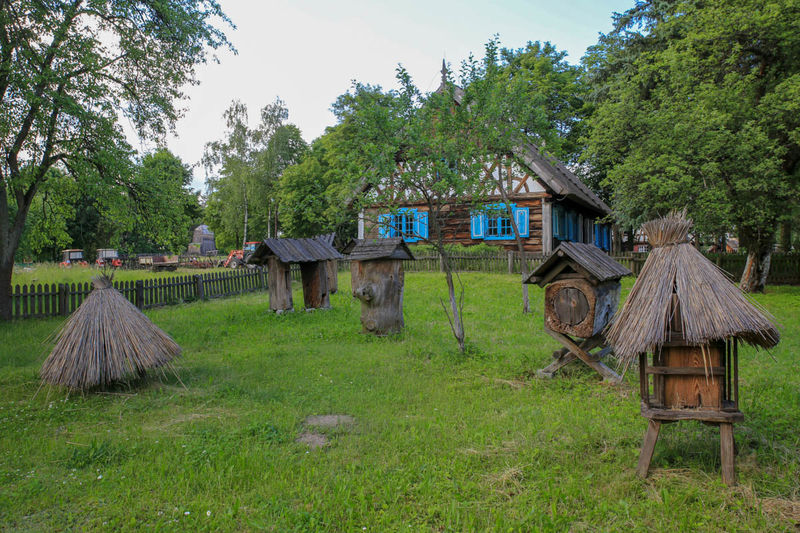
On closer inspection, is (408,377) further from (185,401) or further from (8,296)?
(8,296)

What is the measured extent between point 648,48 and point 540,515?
2209 cm

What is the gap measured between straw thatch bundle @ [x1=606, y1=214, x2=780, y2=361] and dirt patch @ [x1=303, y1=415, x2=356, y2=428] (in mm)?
2632

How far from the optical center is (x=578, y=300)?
6.09 meters

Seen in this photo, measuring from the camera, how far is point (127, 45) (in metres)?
10.5

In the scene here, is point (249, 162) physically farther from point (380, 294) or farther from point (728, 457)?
point (728, 457)

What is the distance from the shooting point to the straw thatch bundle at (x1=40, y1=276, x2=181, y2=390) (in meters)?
5.69

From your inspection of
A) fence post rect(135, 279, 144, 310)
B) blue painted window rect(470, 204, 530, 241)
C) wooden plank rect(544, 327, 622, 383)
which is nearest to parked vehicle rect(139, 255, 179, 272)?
fence post rect(135, 279, 144, 310)

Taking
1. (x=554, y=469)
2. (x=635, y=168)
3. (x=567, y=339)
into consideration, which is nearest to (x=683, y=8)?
(x=635, y=168)

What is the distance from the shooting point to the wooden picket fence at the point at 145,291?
11172 millimetres

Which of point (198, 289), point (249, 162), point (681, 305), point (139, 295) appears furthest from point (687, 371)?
point (249, 162)

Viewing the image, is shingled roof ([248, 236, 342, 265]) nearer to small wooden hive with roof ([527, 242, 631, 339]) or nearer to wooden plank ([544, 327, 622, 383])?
small wooden hive with roof ([527, 242, 631, 339])

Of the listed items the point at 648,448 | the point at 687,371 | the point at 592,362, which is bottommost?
the point at 648,448

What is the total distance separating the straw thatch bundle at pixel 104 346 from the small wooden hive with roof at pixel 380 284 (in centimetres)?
370

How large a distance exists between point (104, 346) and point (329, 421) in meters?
3.06
